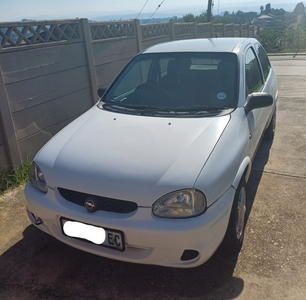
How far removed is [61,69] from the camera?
16.3ft

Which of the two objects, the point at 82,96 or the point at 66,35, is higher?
the point at 66,35

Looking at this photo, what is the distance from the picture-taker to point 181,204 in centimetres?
226

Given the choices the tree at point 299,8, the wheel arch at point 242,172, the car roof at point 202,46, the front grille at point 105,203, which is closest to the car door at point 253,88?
the car roof at point 202,46

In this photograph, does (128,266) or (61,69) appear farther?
(61,69)

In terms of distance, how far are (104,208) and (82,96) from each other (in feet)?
11.3

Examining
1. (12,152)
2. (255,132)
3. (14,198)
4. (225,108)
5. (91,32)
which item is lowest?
(14,198)

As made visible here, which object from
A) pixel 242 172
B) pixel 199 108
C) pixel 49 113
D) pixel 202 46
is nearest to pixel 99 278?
pixel 242 172

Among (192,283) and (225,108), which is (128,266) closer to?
(192,283)

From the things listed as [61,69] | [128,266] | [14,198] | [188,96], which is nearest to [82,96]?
[61,69]

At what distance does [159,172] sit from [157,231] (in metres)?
0.40

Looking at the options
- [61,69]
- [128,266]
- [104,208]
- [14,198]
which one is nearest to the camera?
[104,208]

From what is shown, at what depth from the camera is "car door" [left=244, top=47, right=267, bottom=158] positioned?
3348 mm

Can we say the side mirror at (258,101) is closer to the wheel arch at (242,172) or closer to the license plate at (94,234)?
the wheel arch at (242,172)

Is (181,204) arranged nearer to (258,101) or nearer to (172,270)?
(172,270)
